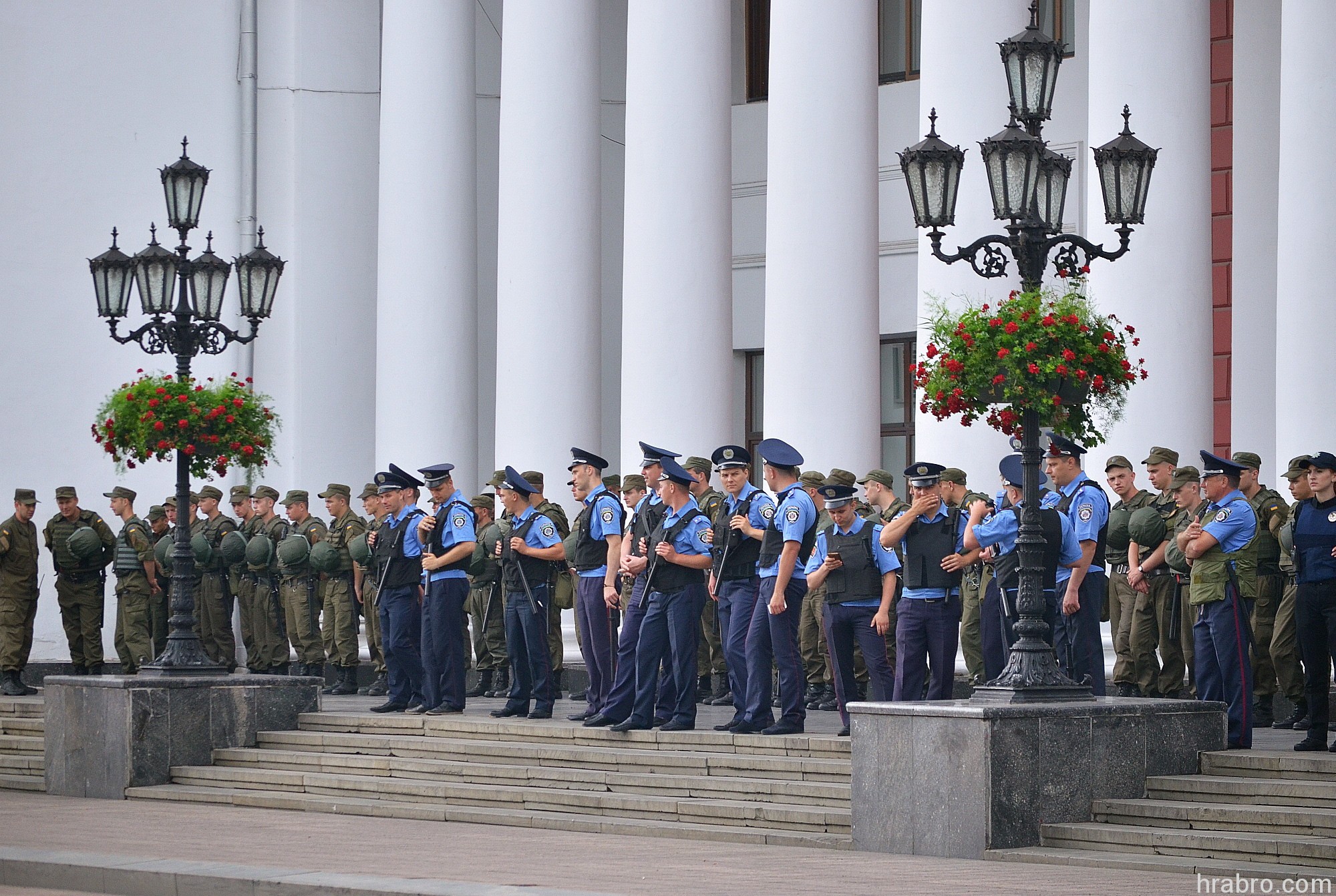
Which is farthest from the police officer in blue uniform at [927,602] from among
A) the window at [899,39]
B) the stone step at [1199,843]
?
the window at [899,39]

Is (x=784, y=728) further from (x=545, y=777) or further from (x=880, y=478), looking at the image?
(x=880, y=478)

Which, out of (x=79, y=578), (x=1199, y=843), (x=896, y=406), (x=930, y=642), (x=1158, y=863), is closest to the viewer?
(x=1158, y=863)

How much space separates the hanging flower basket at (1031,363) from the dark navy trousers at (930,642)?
182cm

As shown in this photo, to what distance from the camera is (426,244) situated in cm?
2202

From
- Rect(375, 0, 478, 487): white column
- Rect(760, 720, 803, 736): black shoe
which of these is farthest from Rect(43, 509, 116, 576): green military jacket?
Rect(760, 720, 803, 736): black shoe

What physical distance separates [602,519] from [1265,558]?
4633mm

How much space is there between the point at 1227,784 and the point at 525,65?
1191 centimetres

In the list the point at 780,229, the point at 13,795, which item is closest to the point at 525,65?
the point at 780,229

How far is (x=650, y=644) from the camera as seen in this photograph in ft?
44.1

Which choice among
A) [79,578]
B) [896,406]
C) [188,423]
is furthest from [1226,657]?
[896,406]

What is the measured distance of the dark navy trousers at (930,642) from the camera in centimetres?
1248

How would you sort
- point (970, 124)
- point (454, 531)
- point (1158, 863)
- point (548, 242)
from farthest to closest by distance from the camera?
point (548, 242)
point (970, 124)
point (454, 531)
point (1158, 863)

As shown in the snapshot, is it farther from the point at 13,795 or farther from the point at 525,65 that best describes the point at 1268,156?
the point at 13,795

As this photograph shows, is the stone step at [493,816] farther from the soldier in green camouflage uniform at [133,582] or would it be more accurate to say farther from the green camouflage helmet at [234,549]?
the soldier in green camouflage uniform at [133,582]
